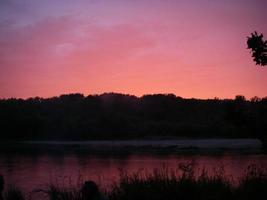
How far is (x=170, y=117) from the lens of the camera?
3442 inches

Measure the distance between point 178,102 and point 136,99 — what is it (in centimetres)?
1266

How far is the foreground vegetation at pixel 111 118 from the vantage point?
245ft

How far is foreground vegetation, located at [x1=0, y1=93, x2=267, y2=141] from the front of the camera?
74562 millimetres

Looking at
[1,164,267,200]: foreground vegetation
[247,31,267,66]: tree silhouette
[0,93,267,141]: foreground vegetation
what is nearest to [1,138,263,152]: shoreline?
[0,93,267,141]: foreground vegetation

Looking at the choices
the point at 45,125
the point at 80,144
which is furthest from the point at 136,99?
the point at 80,144

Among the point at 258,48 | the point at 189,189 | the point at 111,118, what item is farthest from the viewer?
the point at 111,118

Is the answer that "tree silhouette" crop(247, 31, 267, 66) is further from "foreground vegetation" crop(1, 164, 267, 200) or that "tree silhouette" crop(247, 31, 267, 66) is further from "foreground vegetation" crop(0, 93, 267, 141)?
"foreground vegetation" crop(0, 93, 267, 141)

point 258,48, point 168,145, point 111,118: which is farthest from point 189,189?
point 111,118

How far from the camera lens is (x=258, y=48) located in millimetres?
8875

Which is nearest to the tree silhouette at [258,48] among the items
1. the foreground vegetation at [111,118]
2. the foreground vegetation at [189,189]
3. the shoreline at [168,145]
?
the foreground vegetation at [189,189]

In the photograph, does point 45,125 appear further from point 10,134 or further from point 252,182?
point 252,182

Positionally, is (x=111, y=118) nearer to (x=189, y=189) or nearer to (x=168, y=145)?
(x=168, y=145)

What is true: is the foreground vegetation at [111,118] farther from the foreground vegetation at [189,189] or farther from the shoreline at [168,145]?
the foreground vegetation at [189,189]

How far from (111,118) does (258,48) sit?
242 feet
